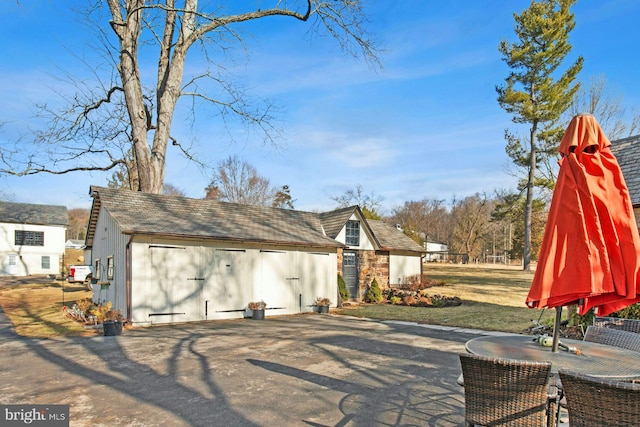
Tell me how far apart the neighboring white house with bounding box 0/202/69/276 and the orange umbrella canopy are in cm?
4073

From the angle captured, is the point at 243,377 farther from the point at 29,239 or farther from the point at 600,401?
the point at 29,239

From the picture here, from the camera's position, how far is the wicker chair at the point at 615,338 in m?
4.48

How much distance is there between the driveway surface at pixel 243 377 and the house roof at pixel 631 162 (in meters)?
4.73

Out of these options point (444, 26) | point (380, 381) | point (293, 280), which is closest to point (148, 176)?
point (293, 280)

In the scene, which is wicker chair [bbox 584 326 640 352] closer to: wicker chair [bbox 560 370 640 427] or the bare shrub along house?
wicker chair [bbox 560 370 640 427]

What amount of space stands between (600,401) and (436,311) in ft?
41.0

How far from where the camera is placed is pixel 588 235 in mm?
3355

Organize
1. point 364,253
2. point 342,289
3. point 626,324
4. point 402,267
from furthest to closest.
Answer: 1. point 402,267
2. point 364,253
3. point 342,289
4. point 626,324

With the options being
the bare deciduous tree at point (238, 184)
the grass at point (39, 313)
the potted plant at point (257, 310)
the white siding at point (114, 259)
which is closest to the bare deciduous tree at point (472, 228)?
the bare deciduous tree at point (238, 184)

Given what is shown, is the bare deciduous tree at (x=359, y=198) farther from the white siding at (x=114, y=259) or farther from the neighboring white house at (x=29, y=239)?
the white siding at (x=114, y=259)

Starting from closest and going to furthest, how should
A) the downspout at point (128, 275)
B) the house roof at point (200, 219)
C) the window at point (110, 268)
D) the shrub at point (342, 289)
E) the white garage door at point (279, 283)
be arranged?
the downspout at point (128, 275), the house roof at point (200, 219), the window at point (110, 268), the white garage door at point (279, 283), the shrub at point (342, 289)

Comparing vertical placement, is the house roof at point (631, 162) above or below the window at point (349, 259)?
above

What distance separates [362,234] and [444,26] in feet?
34.2

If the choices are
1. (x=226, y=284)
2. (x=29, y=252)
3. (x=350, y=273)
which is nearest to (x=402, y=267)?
(x=350, y=273)
